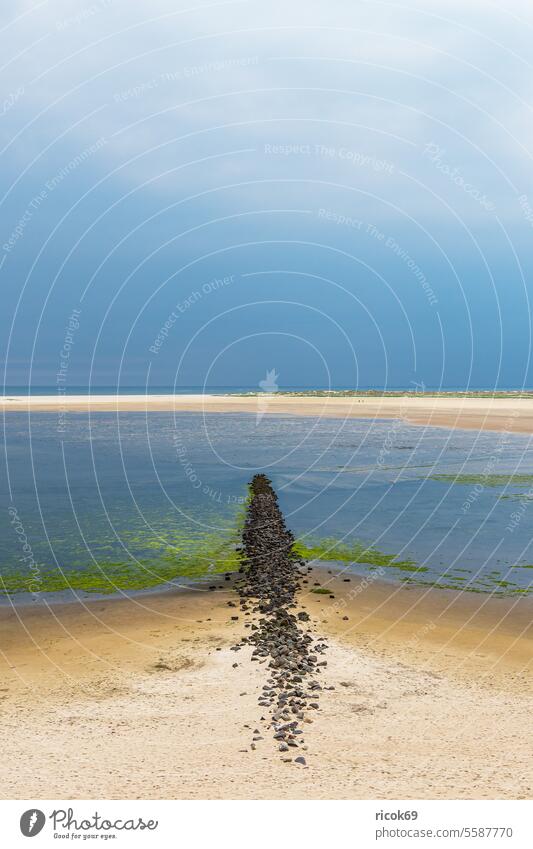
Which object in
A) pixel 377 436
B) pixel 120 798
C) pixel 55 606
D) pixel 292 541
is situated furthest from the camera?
pixel 377 436

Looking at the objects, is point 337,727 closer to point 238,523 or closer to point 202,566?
point 202,566

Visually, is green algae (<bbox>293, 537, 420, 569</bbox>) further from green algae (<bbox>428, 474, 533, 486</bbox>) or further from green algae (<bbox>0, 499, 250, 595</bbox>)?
green algae (<bbox>428, 474, 533, 486</bbox>)

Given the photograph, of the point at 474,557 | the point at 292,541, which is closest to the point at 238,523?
the point at 292,541

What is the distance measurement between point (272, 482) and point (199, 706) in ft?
97.3

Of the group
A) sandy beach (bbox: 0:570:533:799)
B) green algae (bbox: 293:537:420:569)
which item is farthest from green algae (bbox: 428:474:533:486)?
sandy beach (bbox: 0:570:533:799)

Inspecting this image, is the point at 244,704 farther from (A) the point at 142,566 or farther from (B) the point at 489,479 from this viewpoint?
(B) the point at 489,479

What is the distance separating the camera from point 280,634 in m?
15.7

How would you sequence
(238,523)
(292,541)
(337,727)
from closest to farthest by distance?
(337,727)
(292,541)
(238,523)

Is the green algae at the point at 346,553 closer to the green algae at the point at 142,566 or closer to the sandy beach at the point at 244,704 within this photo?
the green algae at the point at 142,566

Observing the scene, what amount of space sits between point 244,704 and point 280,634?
3.63 metres

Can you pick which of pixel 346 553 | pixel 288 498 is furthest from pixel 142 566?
pixel 288 498

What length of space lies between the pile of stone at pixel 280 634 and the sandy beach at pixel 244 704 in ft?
0.96

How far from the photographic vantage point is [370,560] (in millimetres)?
23828

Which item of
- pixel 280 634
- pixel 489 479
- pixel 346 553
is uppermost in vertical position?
pixel 489 479
